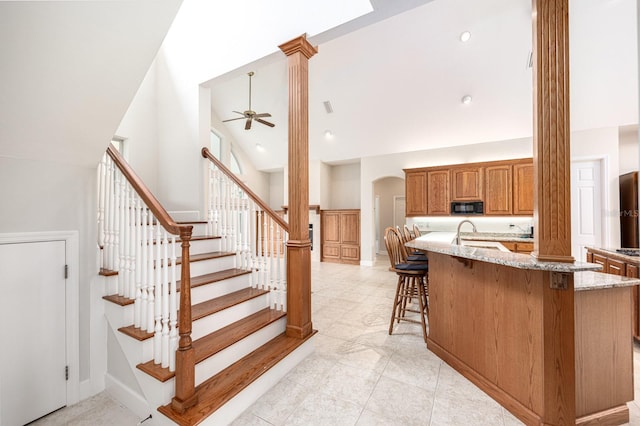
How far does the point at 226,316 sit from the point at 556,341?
2.30 metres

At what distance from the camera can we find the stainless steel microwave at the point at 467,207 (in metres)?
5.55

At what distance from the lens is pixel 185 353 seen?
5.13 ft

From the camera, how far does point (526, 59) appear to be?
4461 mm

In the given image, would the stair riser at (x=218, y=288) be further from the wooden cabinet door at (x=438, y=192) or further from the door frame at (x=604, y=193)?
the door frame at (x=604, y=193)

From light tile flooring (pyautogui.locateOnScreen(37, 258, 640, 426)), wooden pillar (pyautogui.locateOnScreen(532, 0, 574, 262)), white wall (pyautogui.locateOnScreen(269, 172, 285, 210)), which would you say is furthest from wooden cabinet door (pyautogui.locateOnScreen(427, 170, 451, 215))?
white wall (pyautogui.locateOnScreen(269, 172, 285, 210))

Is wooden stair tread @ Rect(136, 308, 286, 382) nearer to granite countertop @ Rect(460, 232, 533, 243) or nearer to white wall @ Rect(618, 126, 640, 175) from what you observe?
granite countertop @ Rect(460, 232, 533, 243)

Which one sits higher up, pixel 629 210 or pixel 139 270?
pixel 629 210

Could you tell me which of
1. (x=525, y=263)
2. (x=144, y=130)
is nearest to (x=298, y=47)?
(x=525, y=263)

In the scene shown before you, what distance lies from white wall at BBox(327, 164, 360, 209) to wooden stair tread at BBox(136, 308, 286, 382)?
604cm

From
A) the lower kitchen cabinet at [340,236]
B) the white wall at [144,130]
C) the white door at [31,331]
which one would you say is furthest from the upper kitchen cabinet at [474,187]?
the white door at [31,331]

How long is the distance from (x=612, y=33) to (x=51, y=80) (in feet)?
21.8

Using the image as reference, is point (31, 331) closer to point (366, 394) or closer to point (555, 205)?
point (366, 394)

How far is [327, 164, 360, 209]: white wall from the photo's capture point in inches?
324

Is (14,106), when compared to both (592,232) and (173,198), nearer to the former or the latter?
(173,198)
